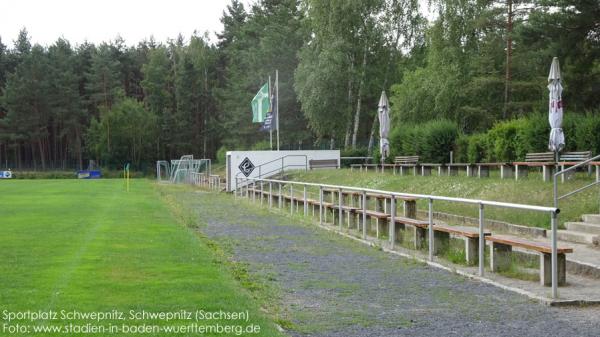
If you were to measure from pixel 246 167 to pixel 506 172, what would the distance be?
19.4m

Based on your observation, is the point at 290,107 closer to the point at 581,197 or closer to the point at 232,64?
the point at 232,64

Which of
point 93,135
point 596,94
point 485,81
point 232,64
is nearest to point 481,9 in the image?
point 485,81

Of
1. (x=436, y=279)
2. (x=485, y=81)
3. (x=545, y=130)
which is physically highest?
(x=485, y=81)

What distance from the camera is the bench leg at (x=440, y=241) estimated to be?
455 inches

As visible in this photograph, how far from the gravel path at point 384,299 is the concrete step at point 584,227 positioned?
3254 mm

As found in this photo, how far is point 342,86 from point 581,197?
32566mm

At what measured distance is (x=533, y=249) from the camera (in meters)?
8.54

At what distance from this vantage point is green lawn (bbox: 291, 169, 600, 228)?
13.4 meters

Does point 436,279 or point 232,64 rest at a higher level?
point 232,64

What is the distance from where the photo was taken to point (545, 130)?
65.3 ft

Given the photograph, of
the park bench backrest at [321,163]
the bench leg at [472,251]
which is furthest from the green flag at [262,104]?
the bench leg at [472,251]

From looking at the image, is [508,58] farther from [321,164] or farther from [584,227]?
[584,227]

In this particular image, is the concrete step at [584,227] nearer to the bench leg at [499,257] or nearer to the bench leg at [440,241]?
the bench leg at [440,241]

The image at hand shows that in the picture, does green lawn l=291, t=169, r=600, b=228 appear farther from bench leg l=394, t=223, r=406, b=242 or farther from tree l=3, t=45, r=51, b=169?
tree l=3, t=45, r=51, b=169
